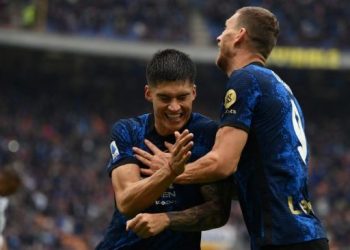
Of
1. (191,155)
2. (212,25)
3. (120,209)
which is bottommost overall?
(120,209)

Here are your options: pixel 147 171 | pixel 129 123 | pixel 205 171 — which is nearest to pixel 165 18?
pixel 129 123

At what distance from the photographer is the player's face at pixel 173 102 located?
442 centimetres

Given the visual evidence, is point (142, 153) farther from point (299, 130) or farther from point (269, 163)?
point (299, 130)

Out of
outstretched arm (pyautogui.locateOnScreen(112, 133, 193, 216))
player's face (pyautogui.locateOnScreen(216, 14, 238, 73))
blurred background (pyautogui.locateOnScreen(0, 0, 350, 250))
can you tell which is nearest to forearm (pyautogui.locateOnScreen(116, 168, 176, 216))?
outstretched arm (pyautogui.locateOnScreen(112, 133, 193, 216))

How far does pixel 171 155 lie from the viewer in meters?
4.14

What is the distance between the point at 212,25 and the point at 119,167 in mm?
24496

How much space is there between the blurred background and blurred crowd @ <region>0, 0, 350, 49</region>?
35 millimetres

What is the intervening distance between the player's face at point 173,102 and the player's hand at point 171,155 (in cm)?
13

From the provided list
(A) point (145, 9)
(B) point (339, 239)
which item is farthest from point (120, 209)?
(A) point (145, 9)

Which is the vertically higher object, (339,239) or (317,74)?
(317,74)

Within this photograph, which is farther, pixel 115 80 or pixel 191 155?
pixel 115 80

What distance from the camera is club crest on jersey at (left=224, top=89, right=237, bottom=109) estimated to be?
444cm

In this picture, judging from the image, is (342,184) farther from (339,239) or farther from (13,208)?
(13,208)

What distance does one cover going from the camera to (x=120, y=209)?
438 cm
